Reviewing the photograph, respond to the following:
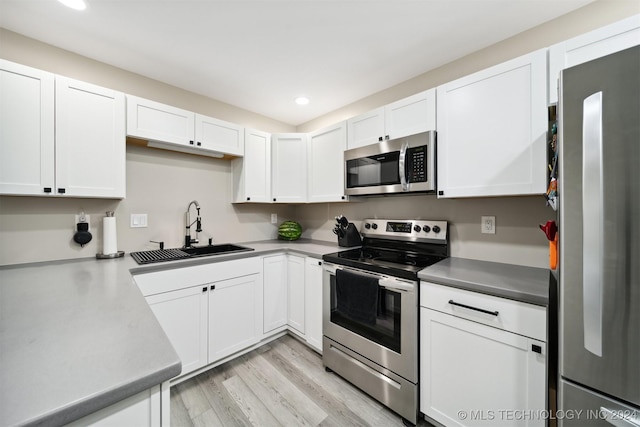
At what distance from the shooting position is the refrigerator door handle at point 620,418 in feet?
2.59

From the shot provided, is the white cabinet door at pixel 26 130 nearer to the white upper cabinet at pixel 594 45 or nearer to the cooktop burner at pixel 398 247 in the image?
the cooktop burner at pixel 398 247

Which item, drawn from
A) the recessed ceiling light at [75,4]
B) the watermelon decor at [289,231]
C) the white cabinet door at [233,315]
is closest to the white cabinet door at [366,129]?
the watermelon decor at [289,231]

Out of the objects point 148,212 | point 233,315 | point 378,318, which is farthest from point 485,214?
point 148,212

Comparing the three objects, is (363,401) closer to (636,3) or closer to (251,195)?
(251,195)

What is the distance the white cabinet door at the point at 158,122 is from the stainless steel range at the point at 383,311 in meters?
1.67

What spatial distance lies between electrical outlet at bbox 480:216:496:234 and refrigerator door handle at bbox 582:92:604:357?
99cm

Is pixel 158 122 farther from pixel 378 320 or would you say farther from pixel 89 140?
pixel 378 320

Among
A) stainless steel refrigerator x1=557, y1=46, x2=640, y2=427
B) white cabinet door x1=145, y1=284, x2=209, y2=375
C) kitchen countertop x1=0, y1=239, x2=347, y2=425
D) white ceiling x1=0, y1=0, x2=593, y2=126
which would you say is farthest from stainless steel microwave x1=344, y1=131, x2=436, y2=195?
kitchen countertop x1=0, y1=239, x2=347, y2=425

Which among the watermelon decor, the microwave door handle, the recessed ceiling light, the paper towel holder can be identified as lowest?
the paper towel holder

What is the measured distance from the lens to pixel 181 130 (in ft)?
7.29

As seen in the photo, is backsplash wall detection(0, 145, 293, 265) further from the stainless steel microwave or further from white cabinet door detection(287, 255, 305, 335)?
the stainless steel microwave

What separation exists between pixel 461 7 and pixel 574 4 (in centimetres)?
66

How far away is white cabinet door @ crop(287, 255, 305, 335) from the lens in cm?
239

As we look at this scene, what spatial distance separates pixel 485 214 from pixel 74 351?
2.24 metres
